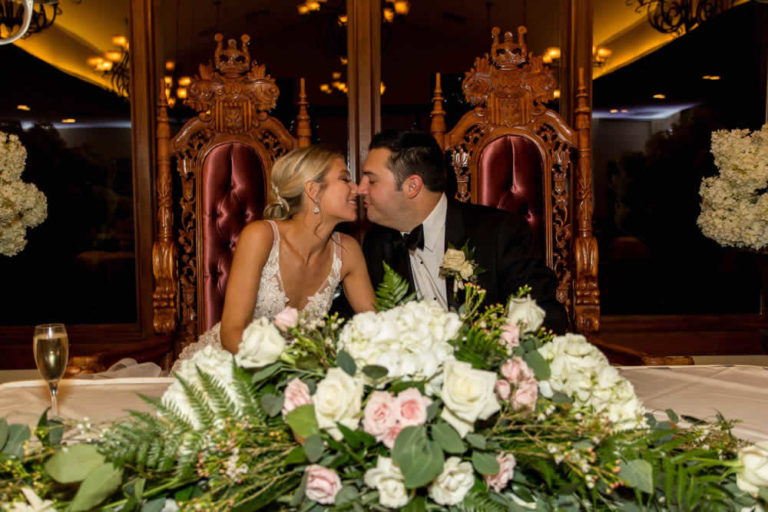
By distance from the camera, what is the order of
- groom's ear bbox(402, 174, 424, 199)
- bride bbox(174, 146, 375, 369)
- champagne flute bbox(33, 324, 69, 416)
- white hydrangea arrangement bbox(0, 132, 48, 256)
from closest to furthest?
champagne flute bbox(33, 324, 69, 416) → bride bbox(174, 146, 375, 369) → groom's ear bbox(402, 174, 424, 199) → white hydrangea arrangement bbox(0, 132, 48, 256)

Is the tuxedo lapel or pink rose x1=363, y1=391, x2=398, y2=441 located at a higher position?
the tuxedo lapel

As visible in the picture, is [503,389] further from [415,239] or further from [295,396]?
[415,239]

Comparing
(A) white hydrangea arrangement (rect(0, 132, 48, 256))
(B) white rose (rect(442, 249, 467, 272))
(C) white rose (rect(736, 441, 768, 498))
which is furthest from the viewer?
(A) white hydrangea arrangement (rect(0, 132, 48, 256))

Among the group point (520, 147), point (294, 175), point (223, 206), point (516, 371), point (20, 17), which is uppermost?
point (20, 17)

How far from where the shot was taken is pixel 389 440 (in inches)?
30.0

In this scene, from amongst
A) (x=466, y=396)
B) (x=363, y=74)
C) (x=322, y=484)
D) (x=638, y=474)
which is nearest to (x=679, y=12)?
(x=363, y=74)

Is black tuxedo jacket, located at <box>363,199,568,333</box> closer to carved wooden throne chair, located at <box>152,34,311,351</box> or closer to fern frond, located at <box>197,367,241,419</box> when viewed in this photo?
carved wooden throne chair, located at <box>152,34,311,351</box>

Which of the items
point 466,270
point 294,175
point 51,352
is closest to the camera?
point 51,352

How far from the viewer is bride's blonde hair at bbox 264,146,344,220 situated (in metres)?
2.56

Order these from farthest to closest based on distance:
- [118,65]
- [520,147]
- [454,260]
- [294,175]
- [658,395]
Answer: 1. [118,65]
2. [520,147]
3. [294,175]
4. [454,260]
5. [658,395]

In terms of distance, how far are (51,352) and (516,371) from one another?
0.98 meters

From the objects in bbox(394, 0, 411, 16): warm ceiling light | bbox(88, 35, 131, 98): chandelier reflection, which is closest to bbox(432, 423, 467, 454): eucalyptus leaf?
bbox(394, 0, 411, 16): warm ceiling light

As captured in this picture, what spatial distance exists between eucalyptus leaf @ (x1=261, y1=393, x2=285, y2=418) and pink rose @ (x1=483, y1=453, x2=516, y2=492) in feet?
0.91

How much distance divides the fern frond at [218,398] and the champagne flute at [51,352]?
1.99 feet
